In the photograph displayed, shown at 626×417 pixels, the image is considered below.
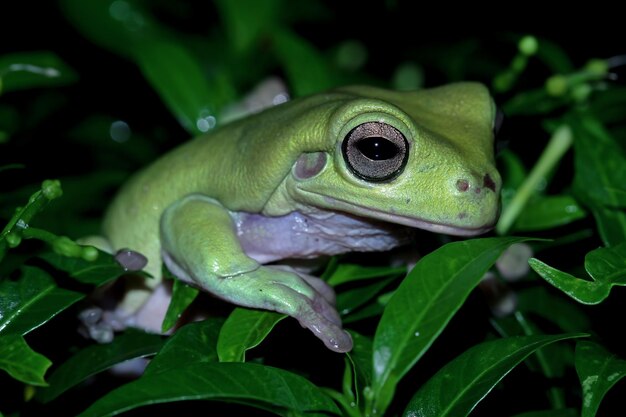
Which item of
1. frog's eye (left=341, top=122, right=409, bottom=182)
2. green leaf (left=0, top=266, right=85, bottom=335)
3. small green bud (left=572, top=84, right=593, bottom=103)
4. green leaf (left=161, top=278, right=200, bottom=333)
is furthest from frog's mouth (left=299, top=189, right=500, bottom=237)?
small green bud (left=572, top=84, right=593, bottom=103)

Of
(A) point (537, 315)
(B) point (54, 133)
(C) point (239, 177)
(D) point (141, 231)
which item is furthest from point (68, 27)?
(A) point (537, 315)

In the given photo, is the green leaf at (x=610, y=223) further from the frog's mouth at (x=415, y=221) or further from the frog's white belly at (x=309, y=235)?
the frog's white belly at (x=309, y=235)

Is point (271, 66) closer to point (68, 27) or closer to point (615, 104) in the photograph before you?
point (68, 27)

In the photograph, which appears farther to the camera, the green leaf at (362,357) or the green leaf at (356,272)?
the green leaf at (356,272)

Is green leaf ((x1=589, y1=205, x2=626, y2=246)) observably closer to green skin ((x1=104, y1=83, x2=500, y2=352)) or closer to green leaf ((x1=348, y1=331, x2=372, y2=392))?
green skin ((x1=104, y1=83, x2=500, y2=352))

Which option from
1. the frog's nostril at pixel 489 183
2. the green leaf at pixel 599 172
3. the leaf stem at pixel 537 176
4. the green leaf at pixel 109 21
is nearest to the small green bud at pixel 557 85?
the leaf stem at pixel 537 176

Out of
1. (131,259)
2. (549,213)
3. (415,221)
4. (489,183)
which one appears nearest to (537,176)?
(549,213)
